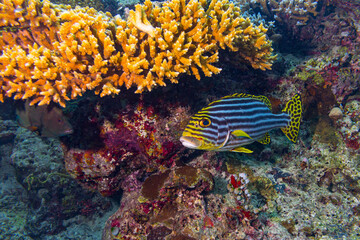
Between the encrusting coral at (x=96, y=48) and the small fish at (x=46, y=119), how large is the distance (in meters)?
0.29

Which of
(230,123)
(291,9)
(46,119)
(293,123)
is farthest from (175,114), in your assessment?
(291,9)

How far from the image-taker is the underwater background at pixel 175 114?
272cm

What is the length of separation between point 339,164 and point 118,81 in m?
4.75

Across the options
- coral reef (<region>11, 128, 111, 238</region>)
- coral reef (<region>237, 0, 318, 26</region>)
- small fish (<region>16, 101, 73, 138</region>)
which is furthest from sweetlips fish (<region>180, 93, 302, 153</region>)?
coral reef (<region>237, 0, 318, 26</region>)

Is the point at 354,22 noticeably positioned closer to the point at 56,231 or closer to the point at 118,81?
the point at 118,81

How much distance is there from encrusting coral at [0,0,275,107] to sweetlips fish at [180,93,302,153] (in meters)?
0.68

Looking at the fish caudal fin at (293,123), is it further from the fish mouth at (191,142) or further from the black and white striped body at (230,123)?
the fish mouth at (191,142)

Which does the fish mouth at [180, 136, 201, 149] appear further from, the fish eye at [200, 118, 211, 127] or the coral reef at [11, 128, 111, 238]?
the coral reef at [11, 128, 111, 238]

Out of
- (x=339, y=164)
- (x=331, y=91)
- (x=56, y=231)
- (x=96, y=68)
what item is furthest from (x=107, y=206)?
(x=331, y=91)

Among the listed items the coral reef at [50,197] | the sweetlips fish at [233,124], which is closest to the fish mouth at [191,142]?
the sweetlips fish at [233,124]

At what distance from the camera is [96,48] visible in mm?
2658

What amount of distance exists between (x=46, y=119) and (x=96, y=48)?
1442mm

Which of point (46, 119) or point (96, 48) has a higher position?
point (96, 48)

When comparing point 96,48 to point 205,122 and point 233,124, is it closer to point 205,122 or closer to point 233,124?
point 205,122
